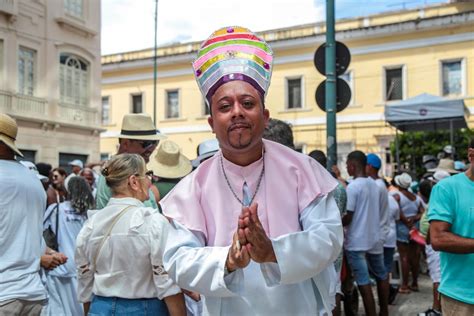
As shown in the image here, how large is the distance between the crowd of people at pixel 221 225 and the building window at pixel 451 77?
60.7 feet

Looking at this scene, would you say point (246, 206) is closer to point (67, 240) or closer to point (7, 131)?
point (7, 131)

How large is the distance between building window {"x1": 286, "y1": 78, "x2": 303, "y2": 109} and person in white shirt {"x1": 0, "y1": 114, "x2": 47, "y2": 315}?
75.7 feet

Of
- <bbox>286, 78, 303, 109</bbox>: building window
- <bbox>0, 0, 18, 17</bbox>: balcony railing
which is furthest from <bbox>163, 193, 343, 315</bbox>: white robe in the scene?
<bbox>286, 78, 303, 109</bbox>: building window

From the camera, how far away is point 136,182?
3418 mm

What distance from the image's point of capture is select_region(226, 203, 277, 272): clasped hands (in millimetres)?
1722

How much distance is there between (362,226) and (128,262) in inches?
147

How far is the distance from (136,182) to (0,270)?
109cm

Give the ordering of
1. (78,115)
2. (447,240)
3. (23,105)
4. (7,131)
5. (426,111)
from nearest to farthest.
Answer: (447,240) < (7,131) < (426,111) < (23,105) < (78,115)

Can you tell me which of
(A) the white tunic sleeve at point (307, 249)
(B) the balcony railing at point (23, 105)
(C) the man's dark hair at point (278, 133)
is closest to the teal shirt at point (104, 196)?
(C) the man's dark hair at point (278, 133)

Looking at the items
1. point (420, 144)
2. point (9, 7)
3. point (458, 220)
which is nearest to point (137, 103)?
point (420, 144)

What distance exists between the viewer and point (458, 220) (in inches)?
133

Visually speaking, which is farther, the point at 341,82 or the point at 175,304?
the point at 341,82

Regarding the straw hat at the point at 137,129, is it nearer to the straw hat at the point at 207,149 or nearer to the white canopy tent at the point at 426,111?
the straw hat at the point at 207,149

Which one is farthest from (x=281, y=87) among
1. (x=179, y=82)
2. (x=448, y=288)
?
(x=448, y=288)
